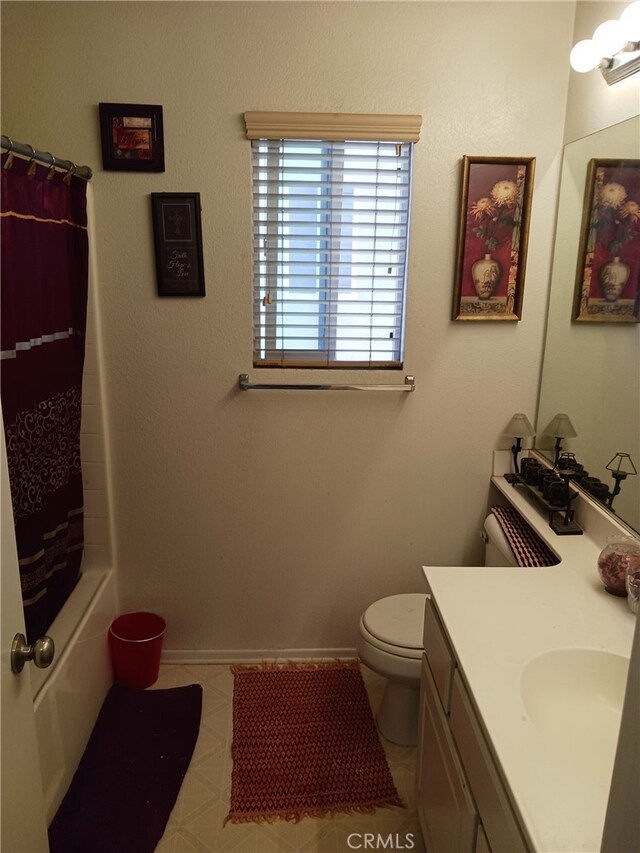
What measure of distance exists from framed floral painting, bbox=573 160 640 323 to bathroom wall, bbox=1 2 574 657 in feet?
0.85

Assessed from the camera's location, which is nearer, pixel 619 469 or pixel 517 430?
pixel 619 469

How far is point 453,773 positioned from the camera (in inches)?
52.6

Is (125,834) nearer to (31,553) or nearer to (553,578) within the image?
(31,553)

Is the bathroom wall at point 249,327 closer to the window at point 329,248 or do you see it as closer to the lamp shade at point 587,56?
the window at point 329,248

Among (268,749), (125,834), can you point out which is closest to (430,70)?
(268,749)

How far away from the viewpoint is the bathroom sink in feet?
3.96

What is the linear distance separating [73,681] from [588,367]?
1912 mm

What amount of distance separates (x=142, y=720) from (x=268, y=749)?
471 millimetres

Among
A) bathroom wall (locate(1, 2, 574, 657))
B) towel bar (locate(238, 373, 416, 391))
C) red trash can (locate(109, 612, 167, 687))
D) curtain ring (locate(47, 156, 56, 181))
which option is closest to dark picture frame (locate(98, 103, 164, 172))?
bathroom wall (locate(1, 2, 574, 657))

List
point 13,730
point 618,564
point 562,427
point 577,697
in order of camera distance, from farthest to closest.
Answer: point 562,427 → point 618,564 → point 577,697 → point 13,730

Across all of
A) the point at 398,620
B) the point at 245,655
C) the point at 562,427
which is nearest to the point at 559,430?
the point at 562,427

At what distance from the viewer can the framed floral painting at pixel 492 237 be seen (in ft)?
6.92

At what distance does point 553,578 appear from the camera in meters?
1.60

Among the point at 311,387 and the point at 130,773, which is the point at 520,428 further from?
the point at 130,773
